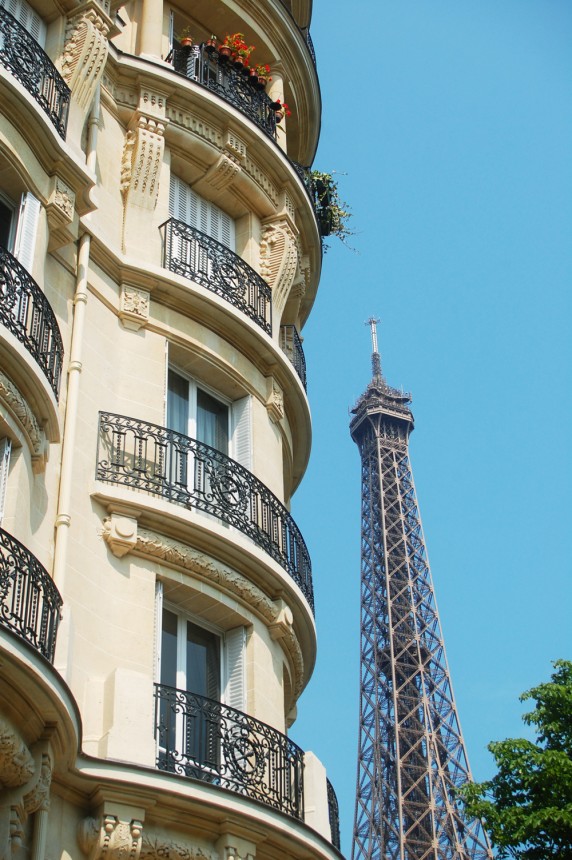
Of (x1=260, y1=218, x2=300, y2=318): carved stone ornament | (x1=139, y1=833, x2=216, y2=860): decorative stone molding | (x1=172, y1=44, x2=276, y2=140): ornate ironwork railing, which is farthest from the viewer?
(x1=172, y1=44, x2=276, y2=140): ornate ironwork railing

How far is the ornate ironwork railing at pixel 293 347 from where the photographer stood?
17.6 metres

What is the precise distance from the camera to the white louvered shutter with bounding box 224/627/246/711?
13.1 metres

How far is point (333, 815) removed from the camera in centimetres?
1416

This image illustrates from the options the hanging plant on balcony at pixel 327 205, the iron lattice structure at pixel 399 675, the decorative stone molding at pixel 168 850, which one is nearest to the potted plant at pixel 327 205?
the hanging plant on balcony at pixel 327 205

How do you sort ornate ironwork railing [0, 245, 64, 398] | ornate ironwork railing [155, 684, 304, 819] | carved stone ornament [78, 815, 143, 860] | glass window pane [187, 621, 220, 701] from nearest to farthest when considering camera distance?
carved stone ornament [78, 815, 143, 860], ornate ironwork railing [0, 245, 64, 398], ornate ironwork railing [155, 684, 304, 819], glass window pane [187, 621, 220, 701]

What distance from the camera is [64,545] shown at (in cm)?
1169

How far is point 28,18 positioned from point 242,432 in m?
5.40

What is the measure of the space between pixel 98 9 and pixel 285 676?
26.5 feet

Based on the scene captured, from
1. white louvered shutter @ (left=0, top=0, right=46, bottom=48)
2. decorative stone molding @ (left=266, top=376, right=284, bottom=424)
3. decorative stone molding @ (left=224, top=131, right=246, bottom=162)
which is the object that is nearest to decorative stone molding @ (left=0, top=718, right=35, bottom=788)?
decorative stone molding @ (left=266, top=376, right=284, bottom=424)

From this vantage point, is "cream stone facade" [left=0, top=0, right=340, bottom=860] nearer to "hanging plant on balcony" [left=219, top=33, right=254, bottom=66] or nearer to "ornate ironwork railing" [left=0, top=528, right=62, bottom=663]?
"ornate ironwork railing" [left=0, top=528, right=62, bottom=663]

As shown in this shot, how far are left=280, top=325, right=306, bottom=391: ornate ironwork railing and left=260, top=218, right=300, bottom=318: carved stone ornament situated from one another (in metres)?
0.71

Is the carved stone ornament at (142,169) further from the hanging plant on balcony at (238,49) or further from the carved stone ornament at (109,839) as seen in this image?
the carved stone ornament at (109,839)

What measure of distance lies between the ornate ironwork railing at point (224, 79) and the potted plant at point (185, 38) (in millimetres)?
69

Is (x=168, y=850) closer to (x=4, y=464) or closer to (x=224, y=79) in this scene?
(x=4, y=464)
